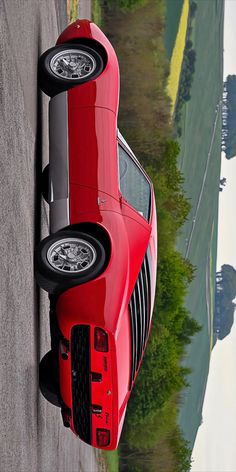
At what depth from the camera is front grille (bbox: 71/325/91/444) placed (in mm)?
8477

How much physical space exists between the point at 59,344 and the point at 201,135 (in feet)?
123

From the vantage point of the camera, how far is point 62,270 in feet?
28.2

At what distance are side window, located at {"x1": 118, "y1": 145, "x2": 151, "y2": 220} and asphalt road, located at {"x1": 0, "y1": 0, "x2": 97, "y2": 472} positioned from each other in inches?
38.3

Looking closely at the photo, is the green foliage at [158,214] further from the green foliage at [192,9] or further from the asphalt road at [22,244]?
the asphalt road at [22,244]

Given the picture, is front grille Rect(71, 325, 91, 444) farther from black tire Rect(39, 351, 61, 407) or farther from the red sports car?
black tire Rect(39, 351, 61, 407)

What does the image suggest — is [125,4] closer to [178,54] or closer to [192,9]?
[178,54]

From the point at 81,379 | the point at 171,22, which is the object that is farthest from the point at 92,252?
the point at 171,22

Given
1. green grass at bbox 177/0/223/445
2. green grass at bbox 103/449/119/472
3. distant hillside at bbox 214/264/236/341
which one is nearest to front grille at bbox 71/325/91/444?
green grass at bbox 103/449/119/472

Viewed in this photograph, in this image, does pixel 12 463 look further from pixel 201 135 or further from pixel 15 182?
pixel 201 135

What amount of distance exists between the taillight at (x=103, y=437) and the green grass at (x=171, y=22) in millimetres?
29708

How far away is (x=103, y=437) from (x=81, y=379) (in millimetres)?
701

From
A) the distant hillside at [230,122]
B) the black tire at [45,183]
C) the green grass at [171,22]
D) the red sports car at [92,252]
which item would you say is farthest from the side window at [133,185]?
the green grass at [171,22]

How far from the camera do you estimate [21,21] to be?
9.52 metres

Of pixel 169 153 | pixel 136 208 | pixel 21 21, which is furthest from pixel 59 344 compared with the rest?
pixel 169 153
